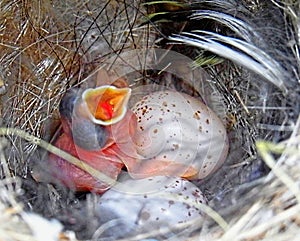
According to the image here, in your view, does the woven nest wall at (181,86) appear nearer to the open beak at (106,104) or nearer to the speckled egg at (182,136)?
the speckled egg at (182,136)

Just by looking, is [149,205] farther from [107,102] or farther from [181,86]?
[181,86]

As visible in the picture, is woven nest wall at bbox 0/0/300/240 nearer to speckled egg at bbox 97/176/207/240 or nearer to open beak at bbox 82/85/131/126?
speckled egg at bbox 97/176/207/240

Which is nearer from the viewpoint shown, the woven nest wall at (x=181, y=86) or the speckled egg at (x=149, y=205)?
the woven nest wall at (x=181, y=86)

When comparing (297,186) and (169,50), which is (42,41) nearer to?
(169,50)

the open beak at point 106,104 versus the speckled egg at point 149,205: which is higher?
the open beak at point 106,104

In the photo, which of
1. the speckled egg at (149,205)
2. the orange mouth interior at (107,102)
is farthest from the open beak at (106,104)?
the speckled egg at (149,205)

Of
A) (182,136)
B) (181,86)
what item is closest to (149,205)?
(182,136)

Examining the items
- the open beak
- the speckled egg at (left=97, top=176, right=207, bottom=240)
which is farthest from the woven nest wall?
the open beak
